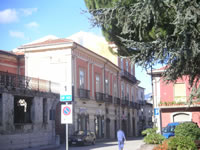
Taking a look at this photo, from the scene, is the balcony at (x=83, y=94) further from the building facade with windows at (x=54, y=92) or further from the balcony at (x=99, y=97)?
the balcony at (x=99, y=97)

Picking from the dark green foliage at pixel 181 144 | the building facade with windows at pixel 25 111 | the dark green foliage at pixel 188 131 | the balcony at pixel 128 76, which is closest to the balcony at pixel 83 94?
the building facade with windows at pixel 25 111

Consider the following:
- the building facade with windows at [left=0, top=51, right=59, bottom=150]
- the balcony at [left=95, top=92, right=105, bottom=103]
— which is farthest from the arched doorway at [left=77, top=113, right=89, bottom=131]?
the building facade with windows at [left=0, top=51, right=59, bottom=150]

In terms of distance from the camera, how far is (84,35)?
4816 centimetres

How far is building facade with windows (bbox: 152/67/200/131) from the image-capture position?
34.6 metres

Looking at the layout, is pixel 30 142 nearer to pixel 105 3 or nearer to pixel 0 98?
pixel 0 98

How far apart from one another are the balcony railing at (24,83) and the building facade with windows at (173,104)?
35.5 ft

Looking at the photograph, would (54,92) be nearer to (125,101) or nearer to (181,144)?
(181,144)

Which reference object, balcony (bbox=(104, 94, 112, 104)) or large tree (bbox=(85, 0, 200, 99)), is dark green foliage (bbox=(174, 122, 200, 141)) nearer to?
large tree (bbox=(85, 0, 200, 99))

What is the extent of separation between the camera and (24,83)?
2614 centimetres

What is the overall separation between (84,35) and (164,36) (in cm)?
3591

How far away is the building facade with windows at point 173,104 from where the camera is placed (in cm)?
3456

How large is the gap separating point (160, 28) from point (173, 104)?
22.9m

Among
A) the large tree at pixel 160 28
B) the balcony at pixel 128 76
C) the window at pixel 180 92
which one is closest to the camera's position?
the large tree at pixel 160 28

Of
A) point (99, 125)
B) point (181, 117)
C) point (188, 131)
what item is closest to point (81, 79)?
point (99, 125)
